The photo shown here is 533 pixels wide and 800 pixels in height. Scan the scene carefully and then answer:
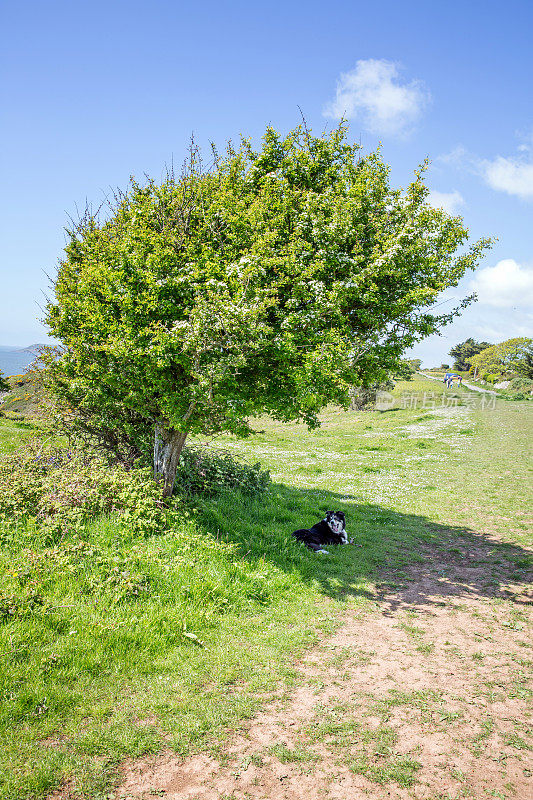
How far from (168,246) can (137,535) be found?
7092mm

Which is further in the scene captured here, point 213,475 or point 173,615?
point 213,475

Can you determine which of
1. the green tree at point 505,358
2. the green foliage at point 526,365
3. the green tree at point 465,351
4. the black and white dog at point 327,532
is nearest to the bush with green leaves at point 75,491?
the black and white dog at point 327,532

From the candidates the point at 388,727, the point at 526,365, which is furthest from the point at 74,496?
the point at 526,365

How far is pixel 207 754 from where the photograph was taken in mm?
5215

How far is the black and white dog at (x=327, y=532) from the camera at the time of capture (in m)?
12.5

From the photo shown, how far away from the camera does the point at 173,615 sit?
779 centimetres

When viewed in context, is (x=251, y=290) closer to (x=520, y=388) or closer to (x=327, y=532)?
(x=327, y=532)

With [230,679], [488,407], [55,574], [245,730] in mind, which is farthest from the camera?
[488,407]

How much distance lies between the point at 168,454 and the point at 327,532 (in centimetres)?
511

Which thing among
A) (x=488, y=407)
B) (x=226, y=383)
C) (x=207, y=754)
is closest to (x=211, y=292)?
(x=226, y=383)

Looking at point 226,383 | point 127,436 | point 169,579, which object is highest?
point 226,383

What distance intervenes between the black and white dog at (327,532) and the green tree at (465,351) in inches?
6448

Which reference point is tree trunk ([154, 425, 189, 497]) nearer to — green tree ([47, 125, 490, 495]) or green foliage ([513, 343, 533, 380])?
green tree ([47, 125, 490, 495])

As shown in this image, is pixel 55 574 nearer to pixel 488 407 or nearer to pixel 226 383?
pixel 226 383
